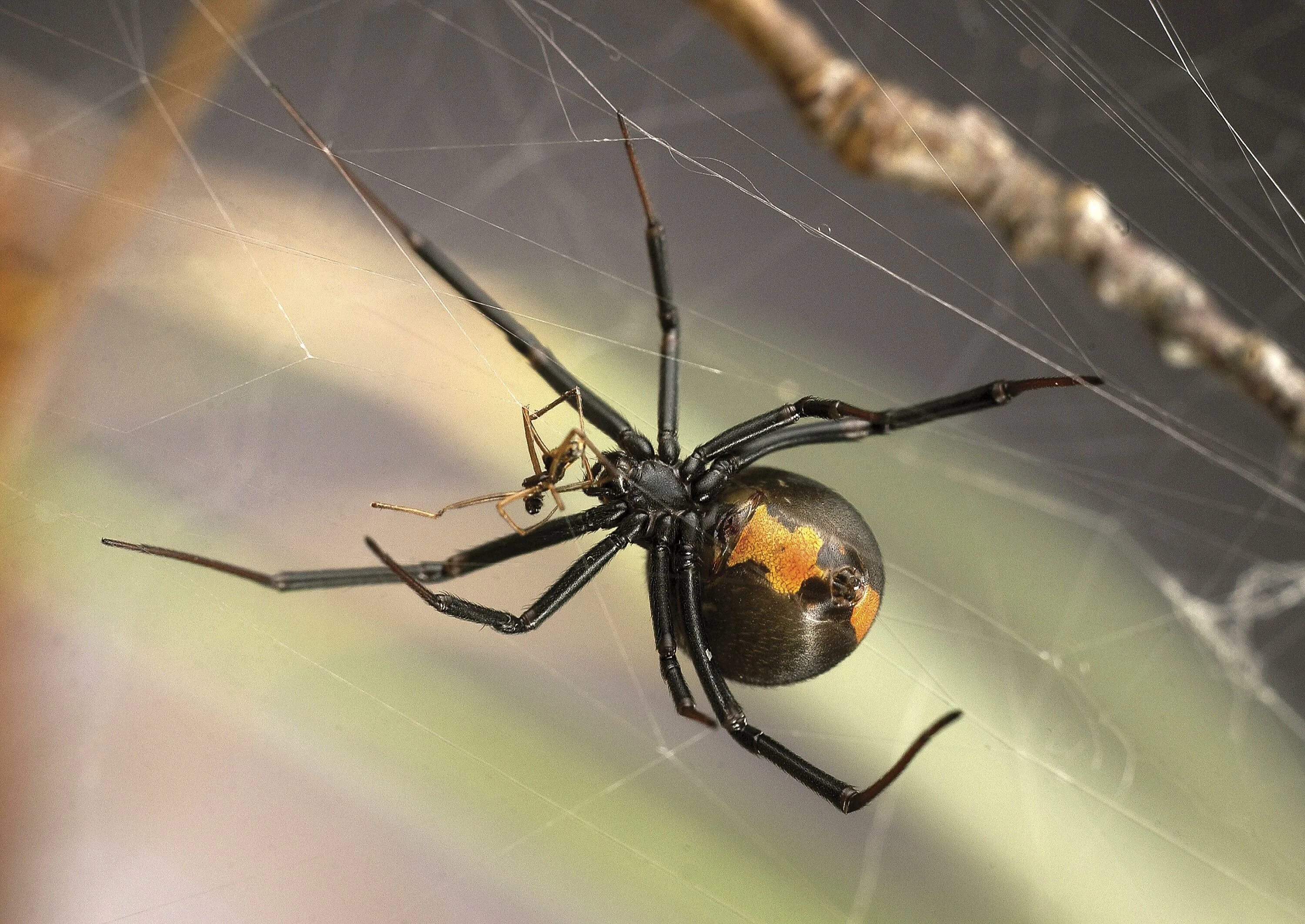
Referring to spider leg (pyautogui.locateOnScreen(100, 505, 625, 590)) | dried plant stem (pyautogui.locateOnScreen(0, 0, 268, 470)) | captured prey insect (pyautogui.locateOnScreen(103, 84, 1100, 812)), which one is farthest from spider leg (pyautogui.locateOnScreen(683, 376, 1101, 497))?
dried plant stem (pyautogui.locateOnScreen(0, 0, 268, 470))

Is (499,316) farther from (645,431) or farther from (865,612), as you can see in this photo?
(865,612)

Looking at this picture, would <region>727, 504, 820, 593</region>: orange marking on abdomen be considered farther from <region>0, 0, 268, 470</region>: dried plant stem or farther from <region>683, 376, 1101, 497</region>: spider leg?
<region>0, 0, 268, 470</region>: dried plant stem

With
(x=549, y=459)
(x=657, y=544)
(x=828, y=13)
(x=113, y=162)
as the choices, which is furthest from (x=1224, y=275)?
(x=113, y=162)

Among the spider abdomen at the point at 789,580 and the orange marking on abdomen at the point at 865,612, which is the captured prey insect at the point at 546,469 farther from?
the orange marking on abdomen at the point at 865,612

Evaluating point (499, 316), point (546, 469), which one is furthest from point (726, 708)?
point (499, 316)

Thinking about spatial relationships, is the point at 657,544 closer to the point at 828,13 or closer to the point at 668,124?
the point at 668,124
